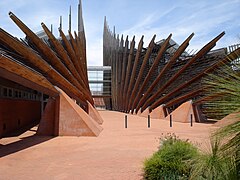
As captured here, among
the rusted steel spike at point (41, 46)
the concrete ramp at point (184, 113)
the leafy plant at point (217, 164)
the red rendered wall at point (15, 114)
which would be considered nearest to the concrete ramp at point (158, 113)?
the concrete ramp at point (184, 113)

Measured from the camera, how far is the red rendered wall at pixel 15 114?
12.8 metres

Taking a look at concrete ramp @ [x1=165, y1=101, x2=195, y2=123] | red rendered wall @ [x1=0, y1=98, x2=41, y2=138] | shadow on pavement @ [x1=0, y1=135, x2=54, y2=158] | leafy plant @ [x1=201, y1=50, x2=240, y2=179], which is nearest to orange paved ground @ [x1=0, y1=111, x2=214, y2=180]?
shadow on pavement @ [x1=0, y1=135, x2=54, y2=158]

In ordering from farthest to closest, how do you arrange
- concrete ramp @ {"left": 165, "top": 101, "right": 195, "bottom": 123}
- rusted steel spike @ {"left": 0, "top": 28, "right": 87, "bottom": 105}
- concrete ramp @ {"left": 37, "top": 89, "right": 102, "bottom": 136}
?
concrete ramp @ {"left": 165, "top": 101, "right": 195, "bottom": 123}, concrete ramp @ {"left": 37, "top": 89, "right": 102, "bottom": 136}, rusted steel spike @ {"left": 0, "top": 28, "right": 87, "bottom": 105}

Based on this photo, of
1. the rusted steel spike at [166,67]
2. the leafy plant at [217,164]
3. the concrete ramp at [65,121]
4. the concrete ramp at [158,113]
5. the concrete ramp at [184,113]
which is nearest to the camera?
the leafy plant at [217,164]

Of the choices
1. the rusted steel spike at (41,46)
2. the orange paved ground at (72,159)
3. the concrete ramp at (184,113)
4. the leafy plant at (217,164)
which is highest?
the rusted steel spike at (41,46)

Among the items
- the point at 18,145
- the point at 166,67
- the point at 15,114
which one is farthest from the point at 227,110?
the point at 166,67

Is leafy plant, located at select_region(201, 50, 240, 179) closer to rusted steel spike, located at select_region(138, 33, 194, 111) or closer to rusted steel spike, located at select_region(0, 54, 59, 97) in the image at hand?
rusted steel spike, located at select_region(0, 54, 59, 97)

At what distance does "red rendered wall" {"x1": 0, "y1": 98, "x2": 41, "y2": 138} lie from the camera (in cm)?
1280

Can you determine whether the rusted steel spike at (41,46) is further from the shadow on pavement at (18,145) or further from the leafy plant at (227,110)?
the leafy plant at (227,110)

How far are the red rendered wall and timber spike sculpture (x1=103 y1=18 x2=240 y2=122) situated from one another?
470 inches

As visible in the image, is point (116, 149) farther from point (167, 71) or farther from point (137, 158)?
point (167, 71)

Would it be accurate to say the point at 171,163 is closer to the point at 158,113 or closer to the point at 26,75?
the point at 26,75

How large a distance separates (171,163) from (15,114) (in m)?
11.7

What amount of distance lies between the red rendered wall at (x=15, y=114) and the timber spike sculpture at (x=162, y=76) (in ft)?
39.2
